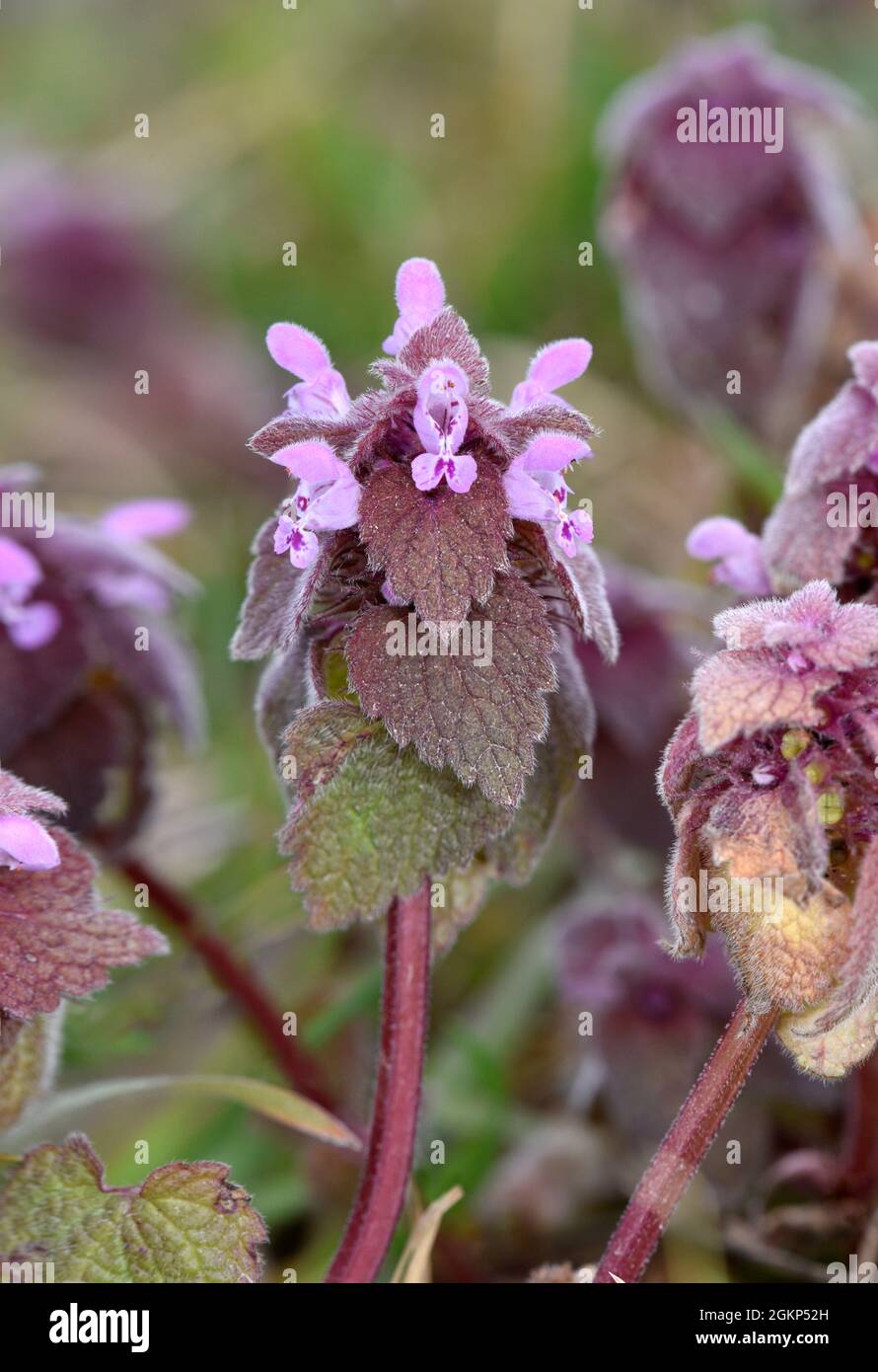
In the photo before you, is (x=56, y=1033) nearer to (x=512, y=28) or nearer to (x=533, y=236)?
(x=533, y=236)

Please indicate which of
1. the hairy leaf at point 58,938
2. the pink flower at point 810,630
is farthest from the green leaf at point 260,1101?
the pink flower at point 810,630

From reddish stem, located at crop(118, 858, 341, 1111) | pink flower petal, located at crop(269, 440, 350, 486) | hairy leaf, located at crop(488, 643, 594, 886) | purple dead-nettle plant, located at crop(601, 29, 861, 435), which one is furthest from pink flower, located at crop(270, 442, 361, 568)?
purple dead-nettle plant, located at crop(601, 29, 861, 435)

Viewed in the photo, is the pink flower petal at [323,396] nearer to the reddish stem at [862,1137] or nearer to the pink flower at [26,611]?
the pink flower at [26,611]

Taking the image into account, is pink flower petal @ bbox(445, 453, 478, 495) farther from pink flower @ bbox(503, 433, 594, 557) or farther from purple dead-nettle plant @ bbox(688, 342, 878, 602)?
purple dead-nettle plant @ bbox(688, 342, 878, 602)

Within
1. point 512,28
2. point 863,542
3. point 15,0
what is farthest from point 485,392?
point 15,0

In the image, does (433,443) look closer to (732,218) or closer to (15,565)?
(15,565)

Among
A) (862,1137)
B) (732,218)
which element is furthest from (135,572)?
(732,218)
